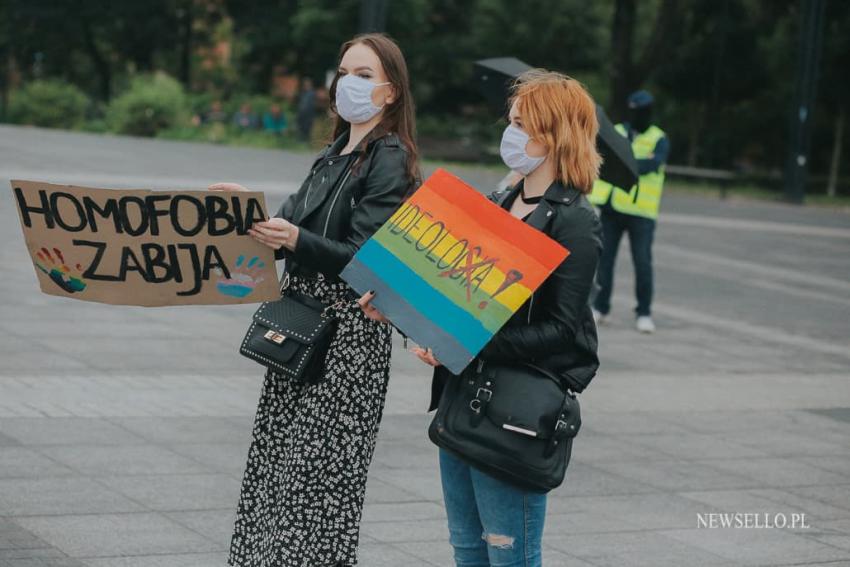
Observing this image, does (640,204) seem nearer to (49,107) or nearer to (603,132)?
(603,132)

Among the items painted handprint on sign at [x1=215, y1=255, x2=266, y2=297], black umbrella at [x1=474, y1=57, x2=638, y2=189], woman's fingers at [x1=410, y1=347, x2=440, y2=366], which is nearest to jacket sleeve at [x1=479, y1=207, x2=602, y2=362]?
woman's fingers at [x1=410, y1=347, x2=440, y2=366]

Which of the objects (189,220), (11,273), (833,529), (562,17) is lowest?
(562,17)

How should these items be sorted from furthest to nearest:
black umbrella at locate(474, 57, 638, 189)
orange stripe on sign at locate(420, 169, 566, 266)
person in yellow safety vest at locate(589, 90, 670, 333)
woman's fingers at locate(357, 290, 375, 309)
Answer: person in yellow safety vest at locate(589, 90, 670, 333) < black umbrella at locate(474, 57, 638, 189) < woman's fingers at locate(357, 290, 375, 309) < orange stripe on sign at locate(420, 169, 566, 266)

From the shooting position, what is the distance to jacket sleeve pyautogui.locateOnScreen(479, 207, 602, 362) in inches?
140

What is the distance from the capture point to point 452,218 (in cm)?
371

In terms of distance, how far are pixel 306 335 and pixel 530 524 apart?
929 mm

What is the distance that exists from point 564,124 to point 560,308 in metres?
0.49

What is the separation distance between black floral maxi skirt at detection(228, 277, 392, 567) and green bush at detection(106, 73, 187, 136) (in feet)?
104

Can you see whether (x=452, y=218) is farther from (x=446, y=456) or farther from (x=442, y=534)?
(x=442, y=534)

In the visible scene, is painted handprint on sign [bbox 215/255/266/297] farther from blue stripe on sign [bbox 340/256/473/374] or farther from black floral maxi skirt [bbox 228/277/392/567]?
blue stripe on sign [bbox 340/256/473/374]

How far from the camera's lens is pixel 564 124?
367 centimetres

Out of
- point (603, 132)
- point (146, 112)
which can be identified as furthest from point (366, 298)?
point (146, 112)

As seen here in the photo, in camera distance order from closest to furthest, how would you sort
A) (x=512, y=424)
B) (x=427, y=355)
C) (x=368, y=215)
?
(x=512, y=424) < (x=427, y=355) < (x=368, y=215)

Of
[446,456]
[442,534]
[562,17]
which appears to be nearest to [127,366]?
[442,534]
